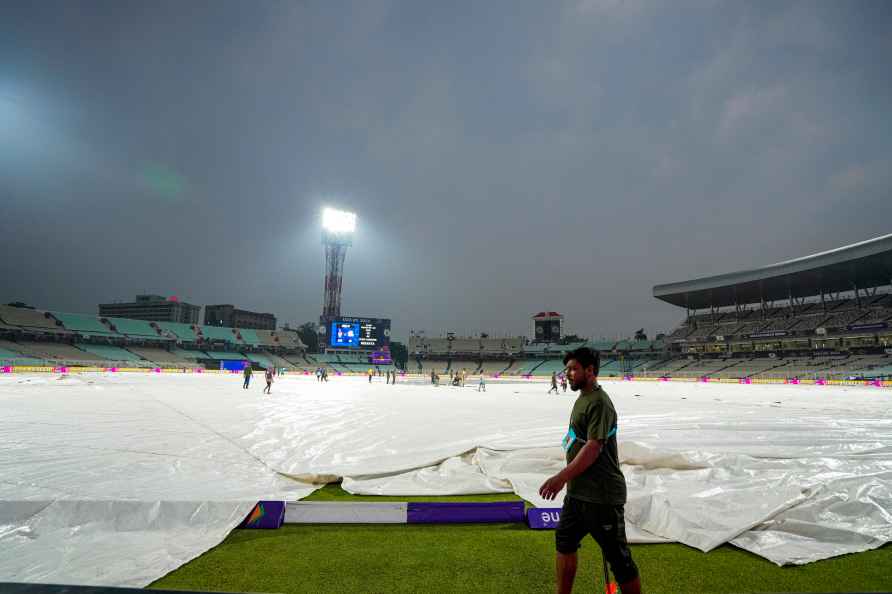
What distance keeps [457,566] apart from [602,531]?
4.66 feet

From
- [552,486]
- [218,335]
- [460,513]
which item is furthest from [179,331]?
[552,486]

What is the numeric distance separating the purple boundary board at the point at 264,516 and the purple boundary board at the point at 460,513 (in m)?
1.30

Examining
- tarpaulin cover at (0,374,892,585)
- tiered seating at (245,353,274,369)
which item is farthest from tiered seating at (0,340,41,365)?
tarpaulin cover at (0,374,892,585)

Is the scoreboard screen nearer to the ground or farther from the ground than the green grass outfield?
farther from the ground

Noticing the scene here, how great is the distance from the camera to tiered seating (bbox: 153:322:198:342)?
74.9 m

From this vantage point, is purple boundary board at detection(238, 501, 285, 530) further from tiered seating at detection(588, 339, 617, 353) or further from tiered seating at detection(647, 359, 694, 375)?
tiered seating at detection(588, 339, 617, 353)

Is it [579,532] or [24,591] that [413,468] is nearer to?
Result: [579,532]

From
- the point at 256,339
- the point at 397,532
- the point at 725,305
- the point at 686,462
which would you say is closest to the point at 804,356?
the point at 725,305

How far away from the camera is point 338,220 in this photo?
73625 mm

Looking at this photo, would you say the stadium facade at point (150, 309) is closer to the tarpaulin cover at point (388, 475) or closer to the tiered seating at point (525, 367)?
the tiered seating at point (525, 367)

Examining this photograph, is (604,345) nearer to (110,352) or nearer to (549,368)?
(549,368)

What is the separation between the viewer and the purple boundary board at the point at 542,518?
4434mm

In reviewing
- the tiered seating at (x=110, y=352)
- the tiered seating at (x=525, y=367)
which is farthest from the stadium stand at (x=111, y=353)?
the tiered seating at (x=525, y=367)

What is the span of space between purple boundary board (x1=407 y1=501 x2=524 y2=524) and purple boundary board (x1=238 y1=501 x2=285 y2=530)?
51.4 inches
